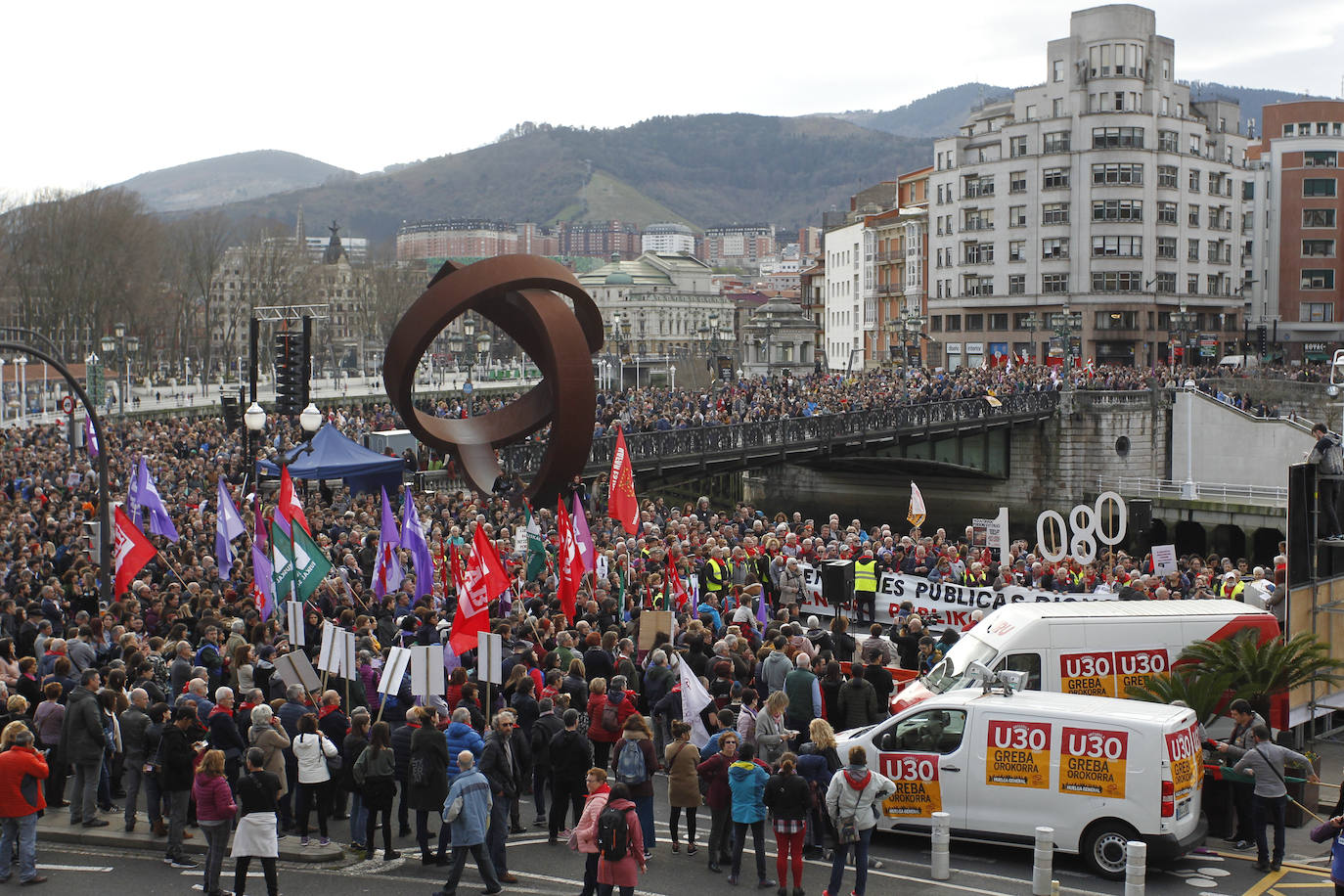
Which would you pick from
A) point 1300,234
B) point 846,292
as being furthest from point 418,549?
point 846,292

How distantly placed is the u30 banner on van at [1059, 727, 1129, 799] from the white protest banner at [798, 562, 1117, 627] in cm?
1010

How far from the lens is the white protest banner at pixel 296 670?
47.4 feet

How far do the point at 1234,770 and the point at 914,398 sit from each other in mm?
44584

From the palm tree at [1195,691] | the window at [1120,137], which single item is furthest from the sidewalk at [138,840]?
the window at [1120,137]

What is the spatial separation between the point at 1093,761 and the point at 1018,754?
0.67 meters

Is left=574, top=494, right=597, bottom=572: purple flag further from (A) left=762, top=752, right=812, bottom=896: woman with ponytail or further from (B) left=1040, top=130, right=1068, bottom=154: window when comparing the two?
(B) left=1040, top=130, right=1068, bottom=154: window

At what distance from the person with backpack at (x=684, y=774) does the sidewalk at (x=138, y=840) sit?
10.4 feet

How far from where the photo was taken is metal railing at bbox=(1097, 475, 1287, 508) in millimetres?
50875

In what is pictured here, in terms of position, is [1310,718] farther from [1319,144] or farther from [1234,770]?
[1319,144]

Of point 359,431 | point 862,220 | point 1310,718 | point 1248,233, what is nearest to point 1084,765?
point 1310,718

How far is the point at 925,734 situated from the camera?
13.4 m

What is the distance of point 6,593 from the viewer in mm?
21078

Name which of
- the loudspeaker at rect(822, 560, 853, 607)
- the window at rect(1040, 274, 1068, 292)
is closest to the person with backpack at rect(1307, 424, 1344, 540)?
the loudspeaker at rect(822, 560, 853, 607)

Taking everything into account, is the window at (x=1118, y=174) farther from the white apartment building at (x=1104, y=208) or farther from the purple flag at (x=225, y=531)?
the purple flag at (x=225, y=531)
